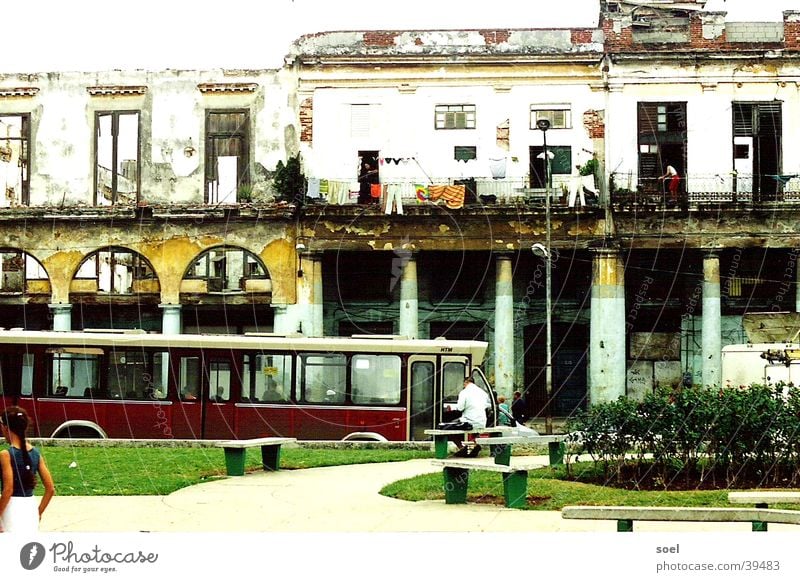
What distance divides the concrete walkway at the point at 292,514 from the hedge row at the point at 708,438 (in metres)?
2.31

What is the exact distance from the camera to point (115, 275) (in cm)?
Result: 3572

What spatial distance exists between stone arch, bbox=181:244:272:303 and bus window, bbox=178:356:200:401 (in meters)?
10.6

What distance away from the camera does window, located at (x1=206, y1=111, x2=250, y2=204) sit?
115ft

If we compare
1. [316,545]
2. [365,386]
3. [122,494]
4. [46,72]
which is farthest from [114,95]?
[316,545]

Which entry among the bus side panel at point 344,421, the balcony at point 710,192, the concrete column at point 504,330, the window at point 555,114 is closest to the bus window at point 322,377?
the bus side panel at point 344,421

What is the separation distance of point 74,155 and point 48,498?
26914 mm

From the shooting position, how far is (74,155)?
35.1 meters

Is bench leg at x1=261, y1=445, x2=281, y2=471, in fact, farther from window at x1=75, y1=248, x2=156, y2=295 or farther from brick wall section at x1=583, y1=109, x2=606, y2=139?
brick wall section at x1=583, y1=109, x2=606, y2=139

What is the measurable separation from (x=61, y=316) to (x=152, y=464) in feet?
59.9

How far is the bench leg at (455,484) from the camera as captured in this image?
13.4 meters

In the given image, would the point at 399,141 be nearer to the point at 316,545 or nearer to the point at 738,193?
the point at 738,193

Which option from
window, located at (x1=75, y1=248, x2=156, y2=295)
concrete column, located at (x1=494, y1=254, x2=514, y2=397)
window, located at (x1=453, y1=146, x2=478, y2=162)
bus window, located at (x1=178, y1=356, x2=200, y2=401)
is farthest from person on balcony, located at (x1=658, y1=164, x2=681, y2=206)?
bus window, located at (x1=178, y1=356, x2=200, y2=401)

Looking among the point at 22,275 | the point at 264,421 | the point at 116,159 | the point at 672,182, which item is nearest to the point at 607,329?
the point at 672,182

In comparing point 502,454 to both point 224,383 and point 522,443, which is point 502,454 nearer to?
point 522,443
